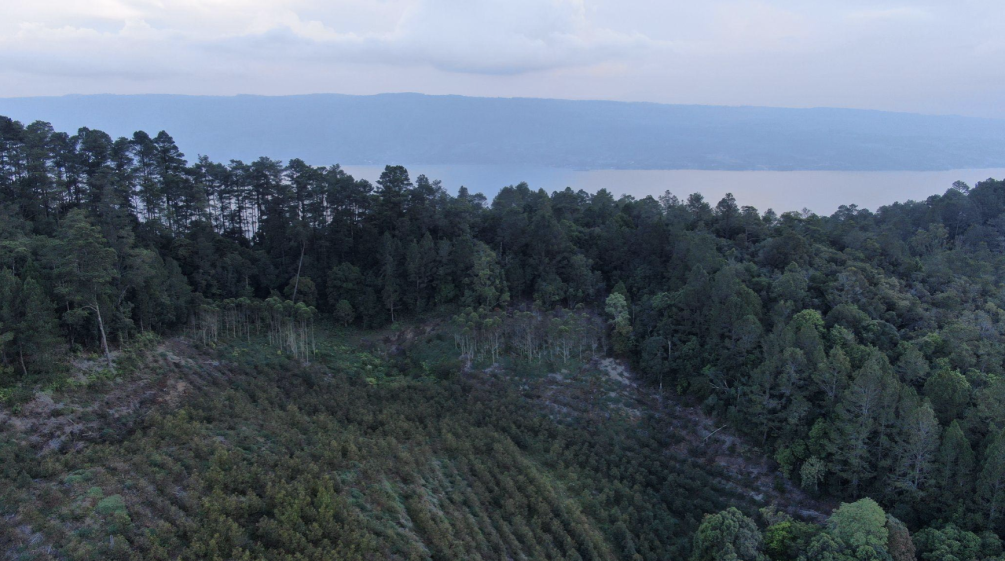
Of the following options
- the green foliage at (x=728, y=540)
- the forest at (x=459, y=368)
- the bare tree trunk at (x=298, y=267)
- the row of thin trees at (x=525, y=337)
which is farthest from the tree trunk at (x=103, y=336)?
the green foliage at (x=728, y=540)

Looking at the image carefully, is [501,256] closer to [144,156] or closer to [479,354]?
[479,354]

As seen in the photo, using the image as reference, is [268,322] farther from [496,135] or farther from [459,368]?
[496,135]

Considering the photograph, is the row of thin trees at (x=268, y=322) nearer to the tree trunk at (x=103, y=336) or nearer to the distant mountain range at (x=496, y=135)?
the tree trunk at (x=103, y=336)

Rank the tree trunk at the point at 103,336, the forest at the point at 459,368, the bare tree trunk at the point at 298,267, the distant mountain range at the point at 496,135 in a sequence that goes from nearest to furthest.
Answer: the forest at the point at 459,368, the tree trunk at the point at 103,336, the bare tree trunk at the point at 298,267, the distant mountain range at the point at 496,135

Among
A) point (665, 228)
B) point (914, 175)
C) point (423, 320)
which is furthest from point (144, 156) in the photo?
point (914, 175)

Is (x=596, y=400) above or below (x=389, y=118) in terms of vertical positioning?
below

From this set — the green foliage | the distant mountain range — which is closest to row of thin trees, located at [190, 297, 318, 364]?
the green foliage

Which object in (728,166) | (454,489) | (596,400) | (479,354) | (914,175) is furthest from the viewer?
(728,166)
